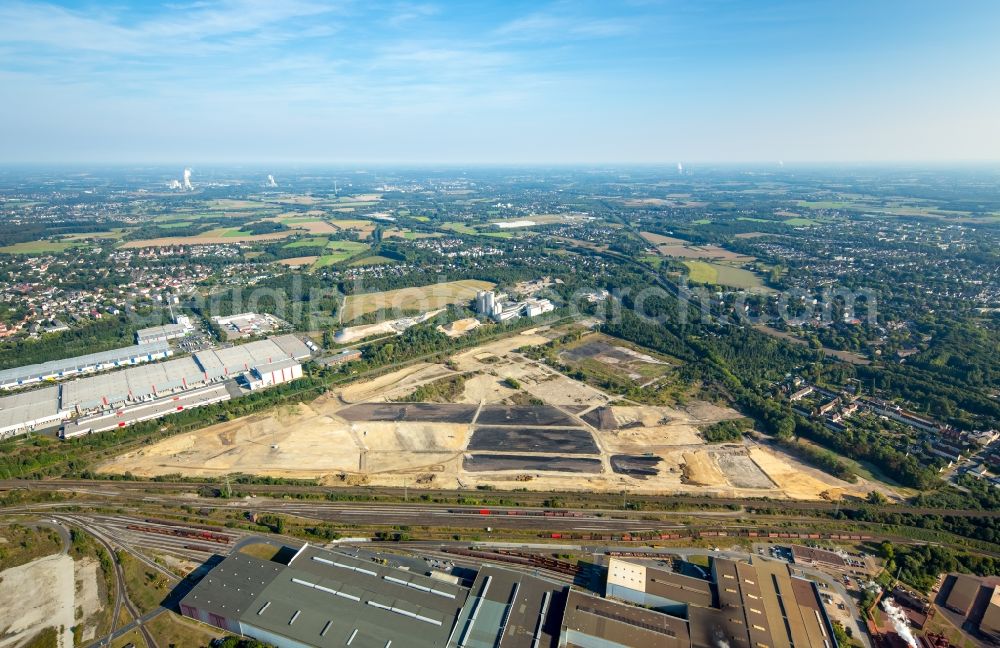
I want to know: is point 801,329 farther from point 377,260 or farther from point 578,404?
point 377,260

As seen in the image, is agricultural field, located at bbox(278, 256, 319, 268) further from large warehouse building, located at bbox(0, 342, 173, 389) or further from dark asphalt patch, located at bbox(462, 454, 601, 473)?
dark asphalt patch, located at bbox(462, 454, 601, 473)

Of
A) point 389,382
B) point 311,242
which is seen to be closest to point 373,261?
point 311,242

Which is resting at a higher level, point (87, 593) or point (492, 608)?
point (492, 608)

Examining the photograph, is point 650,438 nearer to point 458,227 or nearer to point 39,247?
point 458,227

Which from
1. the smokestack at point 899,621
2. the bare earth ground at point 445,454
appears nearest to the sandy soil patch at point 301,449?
the bare earth ground at point 445,454

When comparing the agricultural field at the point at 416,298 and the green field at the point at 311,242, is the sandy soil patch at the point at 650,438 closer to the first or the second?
the agricultural field at the point at 416,298

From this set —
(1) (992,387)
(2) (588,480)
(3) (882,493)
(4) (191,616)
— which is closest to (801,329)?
(1) (992,387)
